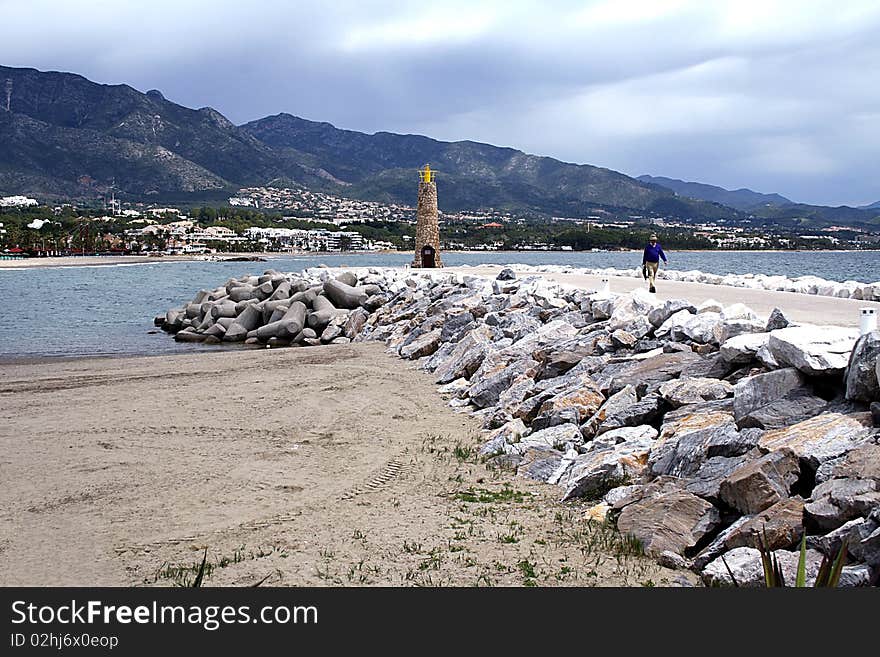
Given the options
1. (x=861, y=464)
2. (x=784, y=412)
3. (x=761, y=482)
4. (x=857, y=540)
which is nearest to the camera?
(x=857, y=540)

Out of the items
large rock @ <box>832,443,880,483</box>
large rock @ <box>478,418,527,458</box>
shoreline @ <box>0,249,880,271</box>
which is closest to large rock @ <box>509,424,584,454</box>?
large rock @ <box>478,418,527,458</box>

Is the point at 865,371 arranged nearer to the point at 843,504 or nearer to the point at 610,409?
the point at 843,504

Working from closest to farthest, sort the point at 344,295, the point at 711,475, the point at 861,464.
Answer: the point at 861,464
the point at 711,475
the point at 344,295

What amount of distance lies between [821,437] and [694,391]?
1857mm

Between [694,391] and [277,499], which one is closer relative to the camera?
[277,499]

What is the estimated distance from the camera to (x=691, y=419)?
6887mm

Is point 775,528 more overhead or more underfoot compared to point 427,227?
more underfoot

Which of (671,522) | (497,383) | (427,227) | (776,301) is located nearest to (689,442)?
(671,522)

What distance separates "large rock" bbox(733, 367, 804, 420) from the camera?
254 inches

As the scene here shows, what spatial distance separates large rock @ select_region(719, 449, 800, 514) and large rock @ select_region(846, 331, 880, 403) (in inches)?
36.6

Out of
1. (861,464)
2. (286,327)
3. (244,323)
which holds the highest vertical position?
(861,464)

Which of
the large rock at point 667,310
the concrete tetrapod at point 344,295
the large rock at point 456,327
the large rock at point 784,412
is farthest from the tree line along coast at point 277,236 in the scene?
the large rock at point 784,412

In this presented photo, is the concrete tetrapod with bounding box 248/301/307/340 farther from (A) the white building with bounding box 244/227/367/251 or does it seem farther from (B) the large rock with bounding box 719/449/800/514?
(A) the white building with bounding box 244/227/367/251

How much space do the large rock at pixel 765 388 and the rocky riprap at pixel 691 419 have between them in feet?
0.03
